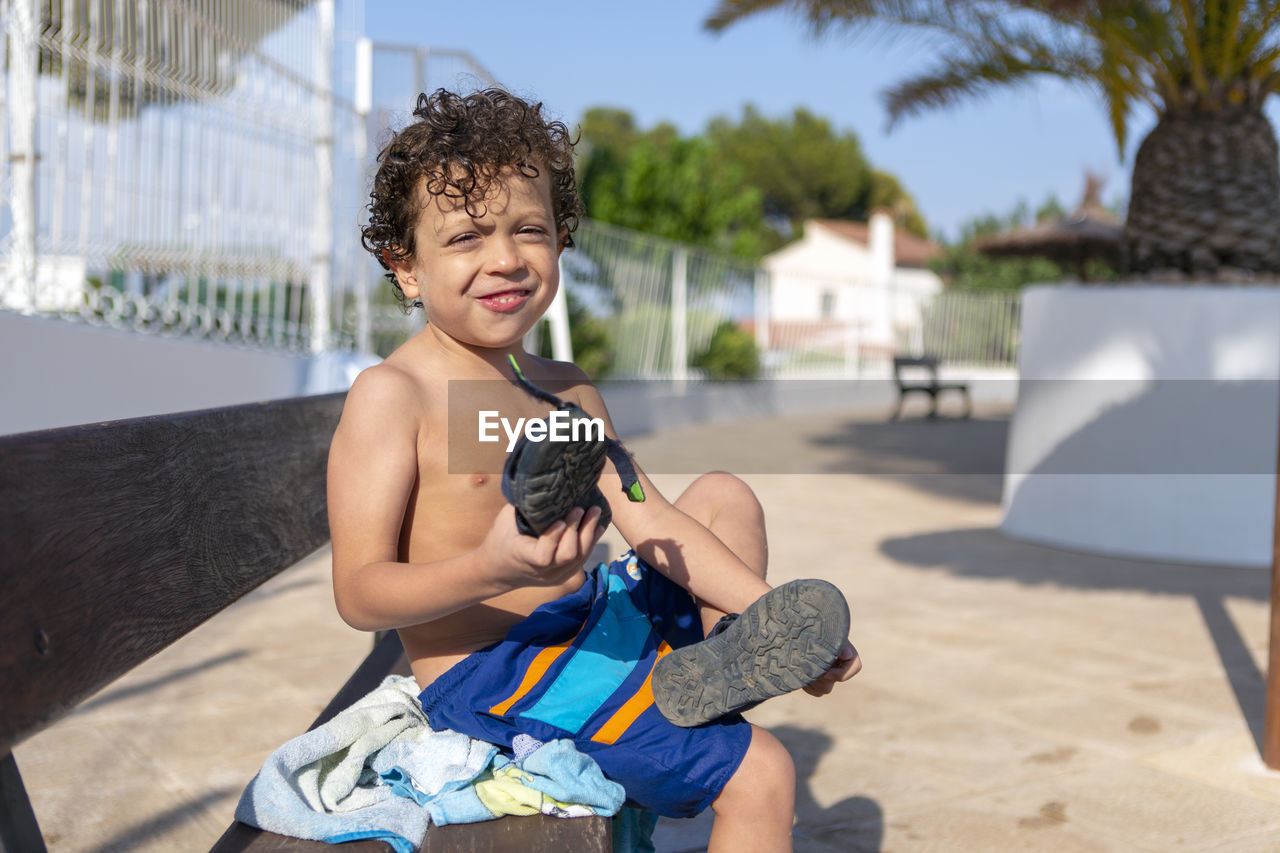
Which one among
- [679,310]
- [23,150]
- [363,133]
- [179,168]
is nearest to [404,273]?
[23,150]

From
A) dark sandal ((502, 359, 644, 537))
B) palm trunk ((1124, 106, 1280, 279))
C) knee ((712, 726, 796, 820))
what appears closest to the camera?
dark sandal ((502, 359, 644, 537))

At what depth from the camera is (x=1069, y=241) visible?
1784 centimetres

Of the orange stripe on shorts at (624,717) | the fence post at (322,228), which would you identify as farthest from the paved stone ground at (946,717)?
the fence post at (322,228)

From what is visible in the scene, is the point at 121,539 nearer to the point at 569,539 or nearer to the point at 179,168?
the point at 569,539

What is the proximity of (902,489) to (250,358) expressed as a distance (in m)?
4.43

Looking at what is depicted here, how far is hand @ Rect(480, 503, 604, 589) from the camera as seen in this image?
117cm

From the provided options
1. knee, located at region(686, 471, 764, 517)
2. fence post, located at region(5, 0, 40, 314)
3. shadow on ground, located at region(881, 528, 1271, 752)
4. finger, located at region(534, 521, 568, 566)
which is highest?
fence post, located at region(5, 0, 40, 314)

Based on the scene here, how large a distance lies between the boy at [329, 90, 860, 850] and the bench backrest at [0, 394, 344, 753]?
0.73 ft

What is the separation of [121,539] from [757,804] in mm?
837

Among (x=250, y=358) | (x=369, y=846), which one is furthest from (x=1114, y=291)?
(x=369, y=846)

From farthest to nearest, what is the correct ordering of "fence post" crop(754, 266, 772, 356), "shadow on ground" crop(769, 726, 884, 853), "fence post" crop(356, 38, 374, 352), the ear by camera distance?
"fence post" crop(754, 266, 772, 356) < "fence post" crop(356, 38, 374, 352) < "shadow on ground" crop(769, 726, 884, 853) < the ear

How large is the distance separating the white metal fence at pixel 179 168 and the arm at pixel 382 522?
3186 mm

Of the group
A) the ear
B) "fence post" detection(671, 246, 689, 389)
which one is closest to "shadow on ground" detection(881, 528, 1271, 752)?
the ear

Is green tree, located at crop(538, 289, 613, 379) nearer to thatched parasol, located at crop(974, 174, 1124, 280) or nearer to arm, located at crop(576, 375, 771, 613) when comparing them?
thatched parasol, located at crop(974, 174, 1124, 280)
